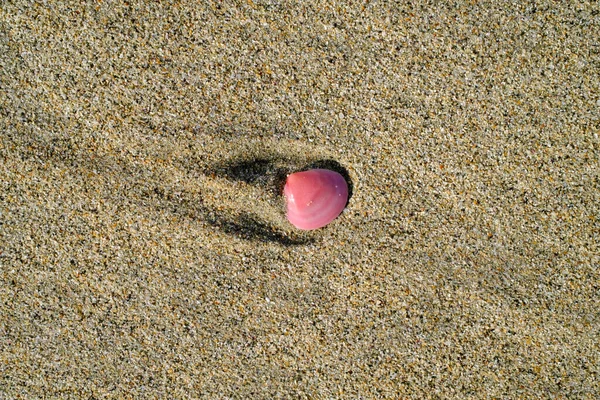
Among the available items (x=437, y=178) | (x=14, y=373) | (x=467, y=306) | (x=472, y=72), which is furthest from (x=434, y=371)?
(x=14, y=373)

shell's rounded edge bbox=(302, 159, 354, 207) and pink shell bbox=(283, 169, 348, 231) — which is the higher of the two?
shell's rounded edge bbox=(302, 159, 354, 207)

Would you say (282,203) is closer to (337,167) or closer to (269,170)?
(269,170)

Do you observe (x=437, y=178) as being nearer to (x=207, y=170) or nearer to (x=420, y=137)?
(x=420, y=137)

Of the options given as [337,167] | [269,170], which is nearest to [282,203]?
[269,170]

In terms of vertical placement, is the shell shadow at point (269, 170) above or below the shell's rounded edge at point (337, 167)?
below

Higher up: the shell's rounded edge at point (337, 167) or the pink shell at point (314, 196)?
the shell's rounded edge at point (337, 167)
